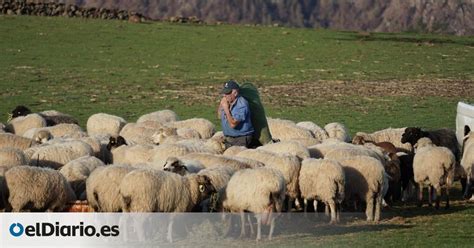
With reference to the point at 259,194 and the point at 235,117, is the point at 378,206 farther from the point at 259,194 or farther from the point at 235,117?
the point at 235,117

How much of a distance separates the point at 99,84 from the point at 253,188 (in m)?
19.0

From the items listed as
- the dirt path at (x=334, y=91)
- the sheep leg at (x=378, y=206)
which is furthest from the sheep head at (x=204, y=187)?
the dirt path at (x=334, y=91)

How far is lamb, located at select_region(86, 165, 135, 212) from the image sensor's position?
12602mm

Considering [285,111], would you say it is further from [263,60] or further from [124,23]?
[124,23]

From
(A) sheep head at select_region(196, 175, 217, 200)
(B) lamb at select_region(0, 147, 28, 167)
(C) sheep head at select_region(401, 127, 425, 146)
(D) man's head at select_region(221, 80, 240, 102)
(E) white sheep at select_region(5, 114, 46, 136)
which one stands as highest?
(D) man's head at select_region(221, 80, 240, 102)

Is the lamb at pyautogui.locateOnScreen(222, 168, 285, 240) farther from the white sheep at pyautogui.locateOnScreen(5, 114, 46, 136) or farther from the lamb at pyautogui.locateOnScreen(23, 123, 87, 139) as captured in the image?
the white sheep at pyautogui.locateOnScreen(5, 114, 46, 136)

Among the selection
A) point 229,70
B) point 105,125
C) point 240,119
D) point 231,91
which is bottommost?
point 229,70

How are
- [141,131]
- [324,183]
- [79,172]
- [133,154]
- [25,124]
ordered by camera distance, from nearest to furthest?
[324,183] → [79,172] → [133,154] → [141,131] → [25,124]

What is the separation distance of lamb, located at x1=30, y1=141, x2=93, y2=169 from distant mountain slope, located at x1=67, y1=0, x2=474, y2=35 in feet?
335

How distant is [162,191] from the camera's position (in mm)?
12273

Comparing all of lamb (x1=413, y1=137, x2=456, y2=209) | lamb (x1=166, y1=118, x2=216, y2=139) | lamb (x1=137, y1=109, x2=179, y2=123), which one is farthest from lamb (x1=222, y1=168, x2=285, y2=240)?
lamb (x1=137, y1=109, x2=179, y2=123)

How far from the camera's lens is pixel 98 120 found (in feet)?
67.2

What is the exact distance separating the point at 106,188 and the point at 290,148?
10.9 feet

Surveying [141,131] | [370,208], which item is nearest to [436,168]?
[370,208]
